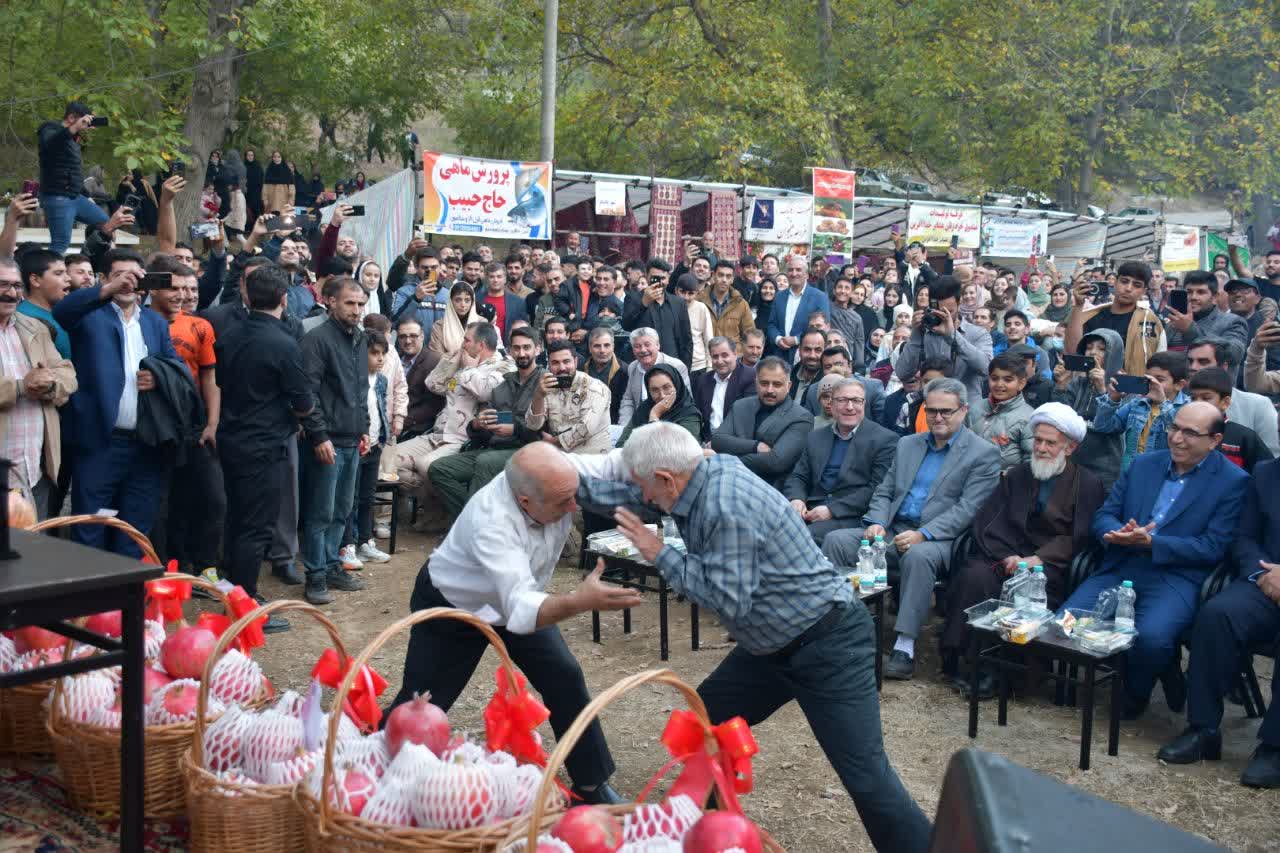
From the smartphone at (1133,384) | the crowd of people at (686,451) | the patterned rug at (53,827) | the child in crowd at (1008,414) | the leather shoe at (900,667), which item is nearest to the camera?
the patterned rug at (53,827)

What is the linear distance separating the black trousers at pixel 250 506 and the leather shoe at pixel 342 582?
873 millimetres

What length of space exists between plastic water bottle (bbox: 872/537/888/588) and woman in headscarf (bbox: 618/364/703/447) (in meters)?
1.93

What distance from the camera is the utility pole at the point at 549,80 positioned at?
15078mm

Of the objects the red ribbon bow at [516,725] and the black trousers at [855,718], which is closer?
the red ribbon bow at [516,725]

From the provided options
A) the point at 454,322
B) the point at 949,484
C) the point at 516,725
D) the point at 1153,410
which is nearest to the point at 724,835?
the point at 516,725

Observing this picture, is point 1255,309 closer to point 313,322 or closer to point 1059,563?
point 1059,563

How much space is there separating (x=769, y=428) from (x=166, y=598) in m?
4.20

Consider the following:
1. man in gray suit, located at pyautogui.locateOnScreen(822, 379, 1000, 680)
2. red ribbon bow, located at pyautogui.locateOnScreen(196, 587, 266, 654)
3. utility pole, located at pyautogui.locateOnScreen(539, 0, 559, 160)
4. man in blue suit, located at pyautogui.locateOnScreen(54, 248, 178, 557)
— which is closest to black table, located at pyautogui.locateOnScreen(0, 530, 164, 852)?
red ribbon bow, located at pyautogui.locateOnScreen(196, 587, 266, 654)

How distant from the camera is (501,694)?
3.27 m

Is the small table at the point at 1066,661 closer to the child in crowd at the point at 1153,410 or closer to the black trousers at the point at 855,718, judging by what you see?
the child in crowd at the point at 1153,410

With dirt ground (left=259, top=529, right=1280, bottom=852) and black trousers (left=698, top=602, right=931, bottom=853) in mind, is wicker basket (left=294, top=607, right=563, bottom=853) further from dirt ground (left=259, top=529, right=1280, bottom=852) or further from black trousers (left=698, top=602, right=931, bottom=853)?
dirt ground (left=259, top=529, right=1280, bottom=852)

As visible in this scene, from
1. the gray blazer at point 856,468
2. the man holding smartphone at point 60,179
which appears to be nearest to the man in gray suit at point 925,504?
the gray blazer at point 856,468

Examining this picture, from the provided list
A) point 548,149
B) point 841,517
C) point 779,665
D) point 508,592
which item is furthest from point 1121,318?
point 548,149

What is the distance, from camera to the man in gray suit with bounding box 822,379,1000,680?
19.7 ft
